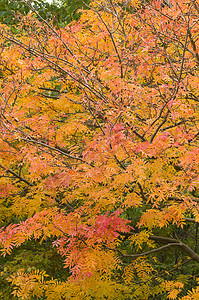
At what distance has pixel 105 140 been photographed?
377cm

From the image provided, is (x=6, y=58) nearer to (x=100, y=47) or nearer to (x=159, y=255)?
(x=100, y=47)

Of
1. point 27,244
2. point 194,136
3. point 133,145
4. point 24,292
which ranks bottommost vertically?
point 27,244

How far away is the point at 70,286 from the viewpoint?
569 cm

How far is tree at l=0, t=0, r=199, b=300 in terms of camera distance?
4148 mm

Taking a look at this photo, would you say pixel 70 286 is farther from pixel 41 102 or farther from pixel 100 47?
pixel 100 47

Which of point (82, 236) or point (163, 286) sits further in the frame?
point (163, 286)

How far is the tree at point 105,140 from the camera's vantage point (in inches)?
163

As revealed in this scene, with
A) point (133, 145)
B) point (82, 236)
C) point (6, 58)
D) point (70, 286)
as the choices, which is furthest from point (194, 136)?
point (6, 58)

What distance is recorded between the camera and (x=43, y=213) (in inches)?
203

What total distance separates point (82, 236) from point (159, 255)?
15.0ft

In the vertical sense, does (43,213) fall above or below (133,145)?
below

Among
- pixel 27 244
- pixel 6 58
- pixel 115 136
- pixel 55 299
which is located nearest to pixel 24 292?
pixel 55 299

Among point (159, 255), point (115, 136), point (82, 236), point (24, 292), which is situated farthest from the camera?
point (159, 255)

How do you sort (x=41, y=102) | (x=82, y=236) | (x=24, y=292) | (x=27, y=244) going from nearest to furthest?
(x=82, y=236) → (x=24, y=292) → (x=41, y=102) → (x=27, y=244)
